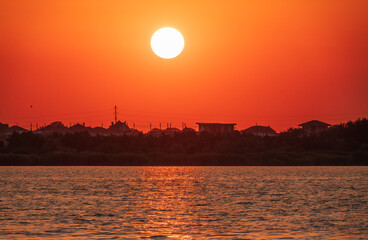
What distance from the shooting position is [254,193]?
77.6 metres

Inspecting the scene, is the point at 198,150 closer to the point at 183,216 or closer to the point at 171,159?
the point at 171,159

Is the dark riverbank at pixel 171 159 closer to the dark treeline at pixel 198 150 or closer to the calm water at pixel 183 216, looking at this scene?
the dark treeline at pixel 198 150

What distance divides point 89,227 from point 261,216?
14123 mm

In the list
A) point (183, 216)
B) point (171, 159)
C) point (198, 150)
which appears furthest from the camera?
point (198, 150)

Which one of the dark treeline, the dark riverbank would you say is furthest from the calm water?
the dark treeline

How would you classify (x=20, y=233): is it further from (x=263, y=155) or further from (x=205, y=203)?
(x=263, y=155)

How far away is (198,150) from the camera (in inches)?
7530

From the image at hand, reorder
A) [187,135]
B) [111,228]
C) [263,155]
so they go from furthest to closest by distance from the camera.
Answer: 1. [187,135]
2. [263,155]
3. [111,228]

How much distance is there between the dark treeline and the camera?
182325mm

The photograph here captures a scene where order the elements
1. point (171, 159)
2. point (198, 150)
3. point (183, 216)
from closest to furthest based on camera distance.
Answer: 1. point (183, 216)
2. point (171, 159)
3. point (198, 150)

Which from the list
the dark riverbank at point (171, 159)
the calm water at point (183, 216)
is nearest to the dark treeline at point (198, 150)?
the dark riverbank at point (171, 159)

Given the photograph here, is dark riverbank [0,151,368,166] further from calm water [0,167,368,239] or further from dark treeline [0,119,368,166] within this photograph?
calm water [0,167,368,239]

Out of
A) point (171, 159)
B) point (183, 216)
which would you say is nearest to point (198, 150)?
point (171, 159)

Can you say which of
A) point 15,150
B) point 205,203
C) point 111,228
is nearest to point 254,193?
point 205,203
